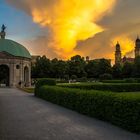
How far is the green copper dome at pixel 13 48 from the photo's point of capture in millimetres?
65875

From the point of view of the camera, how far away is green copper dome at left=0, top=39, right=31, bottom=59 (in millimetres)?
65875

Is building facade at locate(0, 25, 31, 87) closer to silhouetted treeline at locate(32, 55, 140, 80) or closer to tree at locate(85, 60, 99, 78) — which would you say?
silhouetted treeline at locate(32, 55, 140, 80)

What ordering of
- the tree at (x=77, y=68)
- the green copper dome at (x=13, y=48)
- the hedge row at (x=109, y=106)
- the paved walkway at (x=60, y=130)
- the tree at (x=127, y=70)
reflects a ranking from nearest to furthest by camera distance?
the paved walkway at (x=60, y=130), the hedge row at (x=109, y=106), the green copper dome at (x=13, y=48), the tree at (x=127, y=70), the tree at (x=77, y=68)

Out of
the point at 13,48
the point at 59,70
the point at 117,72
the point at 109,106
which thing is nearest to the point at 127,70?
the point at 117,72

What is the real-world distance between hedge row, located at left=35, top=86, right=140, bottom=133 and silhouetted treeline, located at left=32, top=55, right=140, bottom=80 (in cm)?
6328

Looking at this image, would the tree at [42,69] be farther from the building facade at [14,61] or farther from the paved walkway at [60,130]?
the paved walkway at [60,130]

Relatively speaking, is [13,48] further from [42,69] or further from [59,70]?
[59,70]

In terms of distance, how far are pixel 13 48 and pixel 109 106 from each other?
55630mm

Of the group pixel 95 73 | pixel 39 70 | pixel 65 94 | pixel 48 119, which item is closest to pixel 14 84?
pixel 39 70

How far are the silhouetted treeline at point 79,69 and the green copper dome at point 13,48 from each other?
65.0 ft

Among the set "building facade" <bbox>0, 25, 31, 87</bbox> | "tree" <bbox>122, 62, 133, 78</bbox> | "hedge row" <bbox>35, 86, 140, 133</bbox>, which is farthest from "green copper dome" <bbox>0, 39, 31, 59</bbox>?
"hedge row" <bbox>35, 86, 140, 133</bbox>

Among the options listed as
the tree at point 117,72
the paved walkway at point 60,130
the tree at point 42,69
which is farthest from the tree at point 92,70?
the paved walkway at point 60,130

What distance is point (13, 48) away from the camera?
66.4 m

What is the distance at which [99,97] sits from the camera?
1390cm
